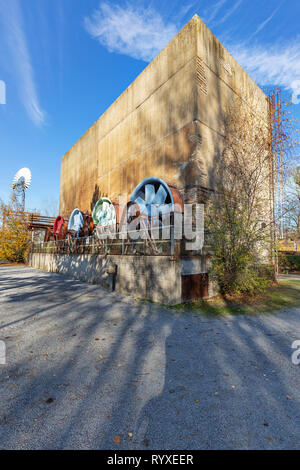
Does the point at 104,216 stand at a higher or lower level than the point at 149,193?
lower

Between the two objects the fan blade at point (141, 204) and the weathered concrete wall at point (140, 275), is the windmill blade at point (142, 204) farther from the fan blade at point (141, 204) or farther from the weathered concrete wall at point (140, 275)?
the weathered concrete wall at point (140, 275)

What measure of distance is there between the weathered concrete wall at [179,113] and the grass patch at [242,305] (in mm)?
4532

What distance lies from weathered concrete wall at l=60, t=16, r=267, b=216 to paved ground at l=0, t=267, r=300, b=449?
6.37 m

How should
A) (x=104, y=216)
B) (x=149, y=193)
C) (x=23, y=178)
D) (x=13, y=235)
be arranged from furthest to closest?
1. (x=23, y=178)
2. (x=13, y=235)
3. (x=104, y=216)
4. (x=149, y=193)

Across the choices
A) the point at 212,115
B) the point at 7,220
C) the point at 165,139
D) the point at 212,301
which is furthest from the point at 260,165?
the point at 7,220

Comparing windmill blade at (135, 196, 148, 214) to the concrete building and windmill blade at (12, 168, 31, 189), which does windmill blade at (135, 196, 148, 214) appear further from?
windmill blade at (12, 168, 31, 189)

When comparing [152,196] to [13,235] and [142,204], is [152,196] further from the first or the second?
[13,235]

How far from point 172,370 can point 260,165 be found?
8.35 metres

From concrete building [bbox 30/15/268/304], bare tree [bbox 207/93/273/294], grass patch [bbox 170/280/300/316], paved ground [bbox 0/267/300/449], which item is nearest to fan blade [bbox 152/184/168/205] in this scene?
concrete building [bbox 30/15/268/304]

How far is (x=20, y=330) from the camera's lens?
470cm

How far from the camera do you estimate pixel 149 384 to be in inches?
109

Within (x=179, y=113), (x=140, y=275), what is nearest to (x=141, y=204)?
(x=179, y=113)

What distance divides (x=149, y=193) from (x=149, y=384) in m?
9.17
